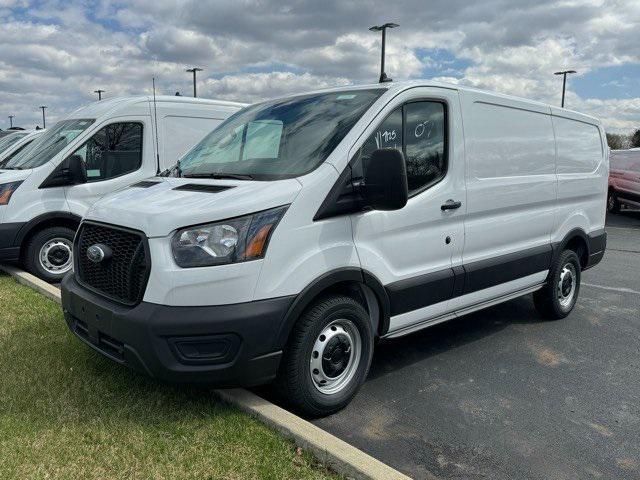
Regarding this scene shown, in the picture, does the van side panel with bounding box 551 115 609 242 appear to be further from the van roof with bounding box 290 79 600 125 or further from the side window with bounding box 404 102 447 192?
the side window with bounding box 404 102 447 192

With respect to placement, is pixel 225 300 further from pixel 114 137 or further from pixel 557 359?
pixel 114 137

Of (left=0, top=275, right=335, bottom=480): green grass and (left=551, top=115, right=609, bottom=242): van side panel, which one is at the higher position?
(left=551, top=115, right=609, bottom=242): van side panel

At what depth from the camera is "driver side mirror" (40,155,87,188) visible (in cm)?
711

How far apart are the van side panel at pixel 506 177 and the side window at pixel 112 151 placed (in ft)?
15.6

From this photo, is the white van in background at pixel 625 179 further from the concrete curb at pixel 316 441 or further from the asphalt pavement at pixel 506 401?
the concrete curb at pixel 316 441

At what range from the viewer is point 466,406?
4020 millimetres

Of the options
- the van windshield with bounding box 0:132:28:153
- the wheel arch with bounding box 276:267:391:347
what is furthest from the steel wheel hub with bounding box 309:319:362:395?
the van windshield with bounding box 0:132:28:153

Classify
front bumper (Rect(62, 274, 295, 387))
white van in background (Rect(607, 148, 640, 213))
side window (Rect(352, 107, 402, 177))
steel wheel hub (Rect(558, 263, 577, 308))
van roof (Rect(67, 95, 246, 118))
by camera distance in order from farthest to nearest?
white van in background (Rect(607, 148, 640, 213)), van roof (Rect(67, 95, 246, 118)), steel wheel hub (Rect(558, 263, 577, 308)), side window (Rect(352, 107, 402, 177)), front bumper (Rect(62, 274, 295, 387))

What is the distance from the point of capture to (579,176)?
5961mm

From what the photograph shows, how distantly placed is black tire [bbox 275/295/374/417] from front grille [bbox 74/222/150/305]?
36.4 inches

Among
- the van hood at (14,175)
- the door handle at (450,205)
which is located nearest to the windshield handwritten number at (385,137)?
the door handle at (450,205)

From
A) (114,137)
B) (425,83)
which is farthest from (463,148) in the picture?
(114,137)

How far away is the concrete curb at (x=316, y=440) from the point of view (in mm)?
2949

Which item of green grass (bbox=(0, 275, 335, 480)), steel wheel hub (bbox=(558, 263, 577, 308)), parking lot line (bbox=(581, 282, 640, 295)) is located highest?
steel wheel hub (bbox=(558, 263, 577, 308))
